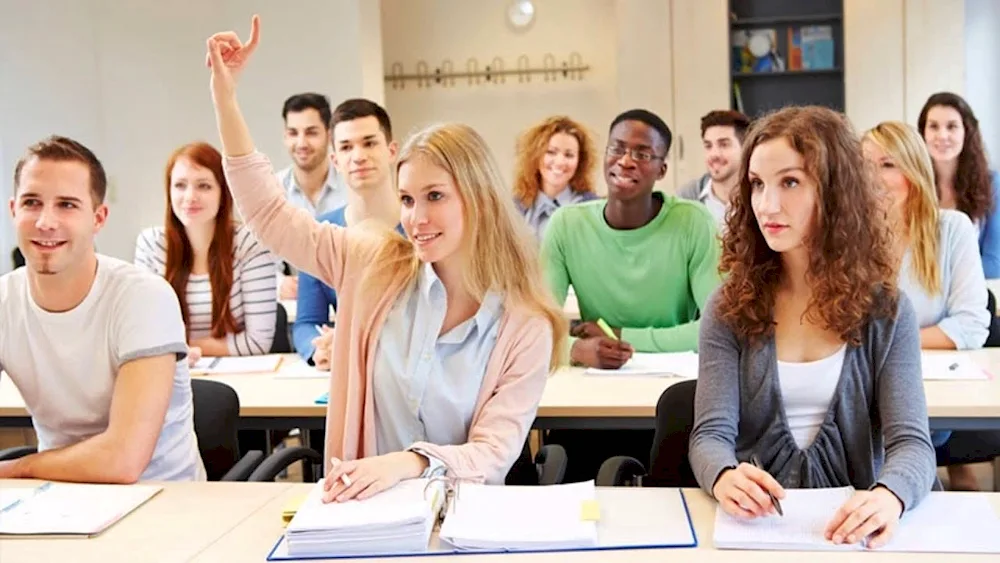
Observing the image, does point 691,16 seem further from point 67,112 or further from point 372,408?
point 372,408

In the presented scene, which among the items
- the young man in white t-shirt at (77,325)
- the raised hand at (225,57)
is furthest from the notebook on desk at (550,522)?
the raised hand at (225,57)

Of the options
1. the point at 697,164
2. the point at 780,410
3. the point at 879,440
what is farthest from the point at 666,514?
the point at 697,164

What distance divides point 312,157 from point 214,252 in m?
1.65

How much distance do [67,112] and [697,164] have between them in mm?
3998

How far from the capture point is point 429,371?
6.90 feet

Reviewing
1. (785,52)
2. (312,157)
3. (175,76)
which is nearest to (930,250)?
(312,157)

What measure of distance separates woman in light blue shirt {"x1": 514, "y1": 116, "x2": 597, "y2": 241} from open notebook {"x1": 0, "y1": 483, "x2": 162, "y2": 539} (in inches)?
134

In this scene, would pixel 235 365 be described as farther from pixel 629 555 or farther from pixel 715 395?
pixel 629 555

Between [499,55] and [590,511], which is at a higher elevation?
[499,55]

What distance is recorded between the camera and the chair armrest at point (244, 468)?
2375 millimetres

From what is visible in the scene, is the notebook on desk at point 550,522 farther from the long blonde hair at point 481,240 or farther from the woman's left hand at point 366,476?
the long blonde hair at point 481,240

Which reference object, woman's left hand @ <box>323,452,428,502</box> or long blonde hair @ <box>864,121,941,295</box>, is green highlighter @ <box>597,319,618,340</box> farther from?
woman's left hand @ <box>323,452,428,502</box>

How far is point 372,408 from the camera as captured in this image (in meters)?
2.12

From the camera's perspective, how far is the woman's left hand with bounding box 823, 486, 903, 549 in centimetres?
160
